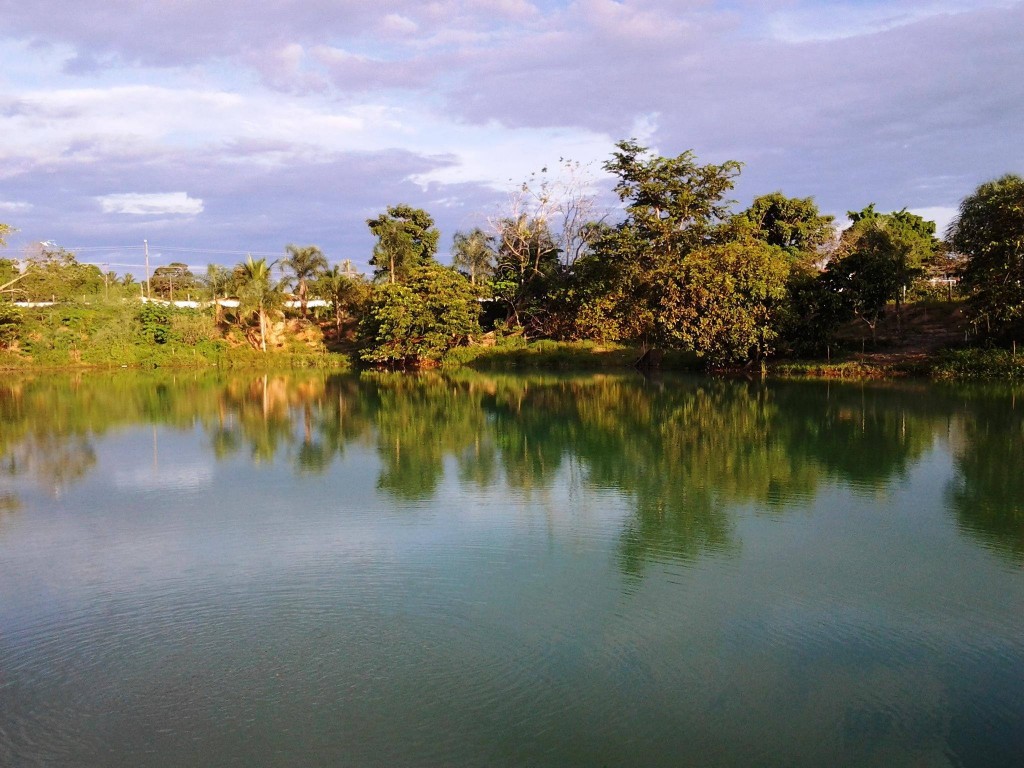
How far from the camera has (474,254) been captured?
4419cm

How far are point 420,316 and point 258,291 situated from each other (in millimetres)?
9843

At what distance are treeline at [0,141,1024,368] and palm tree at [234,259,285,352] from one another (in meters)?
0.09

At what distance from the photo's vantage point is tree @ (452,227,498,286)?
44312mm

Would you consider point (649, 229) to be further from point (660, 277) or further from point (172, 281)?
point (172, 281)

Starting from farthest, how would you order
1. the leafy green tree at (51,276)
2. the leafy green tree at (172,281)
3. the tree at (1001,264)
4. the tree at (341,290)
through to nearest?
the leafy green tree at (172,281), the tree at (341,290), the leafy green tree at (51,276), the tree at (1001,264)

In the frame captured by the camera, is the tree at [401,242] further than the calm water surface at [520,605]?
Yes

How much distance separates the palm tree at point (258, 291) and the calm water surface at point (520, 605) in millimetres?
28354

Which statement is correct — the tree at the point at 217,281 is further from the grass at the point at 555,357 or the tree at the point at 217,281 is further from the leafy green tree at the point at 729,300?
the leafy green tree at the point at 729,300

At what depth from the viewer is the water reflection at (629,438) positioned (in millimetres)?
11344

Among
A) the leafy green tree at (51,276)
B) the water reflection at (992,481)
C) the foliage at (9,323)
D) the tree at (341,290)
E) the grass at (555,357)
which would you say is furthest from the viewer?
the tree at (341,290)

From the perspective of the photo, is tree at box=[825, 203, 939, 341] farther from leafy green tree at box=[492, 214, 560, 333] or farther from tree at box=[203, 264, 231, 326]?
tree at box=[203, 264, 231, 326]

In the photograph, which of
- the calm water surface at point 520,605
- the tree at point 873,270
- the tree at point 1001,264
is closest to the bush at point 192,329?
the calm water surface at point 520,605

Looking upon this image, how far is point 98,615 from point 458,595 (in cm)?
313

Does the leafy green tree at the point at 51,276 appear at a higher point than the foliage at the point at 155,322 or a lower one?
higher
